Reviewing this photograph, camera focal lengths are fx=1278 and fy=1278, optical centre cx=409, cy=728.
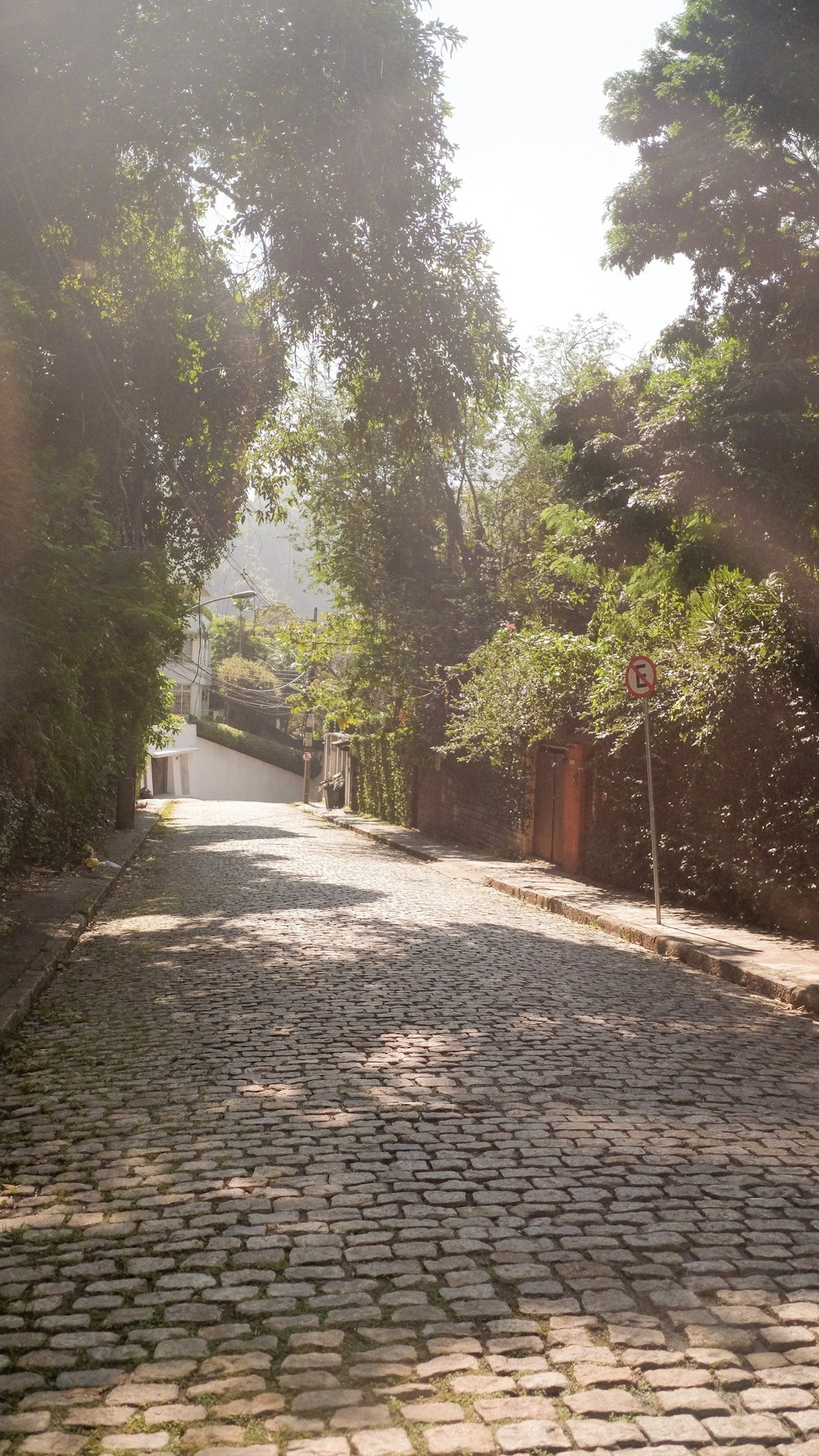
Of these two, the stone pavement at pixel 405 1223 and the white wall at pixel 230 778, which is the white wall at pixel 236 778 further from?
the stone pavement at pixel 405 1223

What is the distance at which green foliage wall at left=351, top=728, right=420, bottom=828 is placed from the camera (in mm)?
33875

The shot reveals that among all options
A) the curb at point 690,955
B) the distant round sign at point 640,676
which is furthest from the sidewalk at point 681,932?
the distant round sign at point 640,676

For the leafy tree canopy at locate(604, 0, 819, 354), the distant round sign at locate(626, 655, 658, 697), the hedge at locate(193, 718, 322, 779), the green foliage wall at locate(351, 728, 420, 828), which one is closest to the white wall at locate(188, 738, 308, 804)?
the hedge at locate(193, 718, 322, 779)

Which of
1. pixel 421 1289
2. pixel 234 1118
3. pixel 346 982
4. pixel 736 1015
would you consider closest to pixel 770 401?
pixel 736 1015

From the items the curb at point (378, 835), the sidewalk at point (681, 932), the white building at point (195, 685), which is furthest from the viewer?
the white building at point (195, 685)

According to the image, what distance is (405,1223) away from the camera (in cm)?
418

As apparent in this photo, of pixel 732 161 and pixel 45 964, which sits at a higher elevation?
pixel 732 161

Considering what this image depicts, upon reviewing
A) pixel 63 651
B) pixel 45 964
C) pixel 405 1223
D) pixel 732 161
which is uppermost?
pixel 732 161

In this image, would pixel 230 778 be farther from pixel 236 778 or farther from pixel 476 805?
pixel 476 805

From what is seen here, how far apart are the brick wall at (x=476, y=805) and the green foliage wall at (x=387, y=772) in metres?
0.82

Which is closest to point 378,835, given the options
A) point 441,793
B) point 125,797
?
point 441,793

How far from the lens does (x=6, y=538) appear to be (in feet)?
29.7

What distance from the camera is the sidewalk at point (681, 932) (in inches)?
381

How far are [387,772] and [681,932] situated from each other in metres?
26.4
